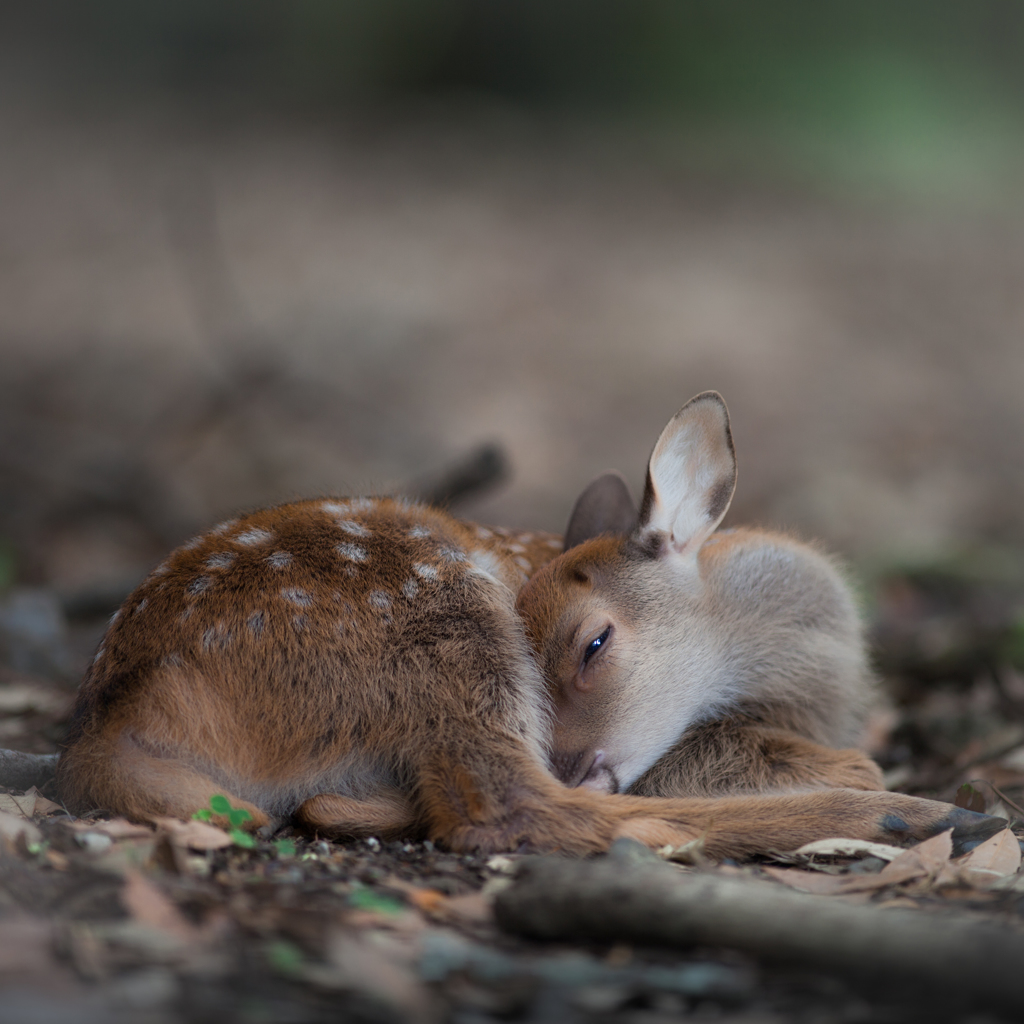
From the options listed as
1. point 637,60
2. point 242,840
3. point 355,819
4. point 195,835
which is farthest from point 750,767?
point 637,60

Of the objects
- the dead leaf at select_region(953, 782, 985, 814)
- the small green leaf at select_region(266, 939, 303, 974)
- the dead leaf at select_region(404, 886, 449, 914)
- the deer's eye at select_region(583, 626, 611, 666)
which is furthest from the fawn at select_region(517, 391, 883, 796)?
the small green leaf at select_region(266, 939, 303, 974)

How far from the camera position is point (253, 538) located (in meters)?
3.48

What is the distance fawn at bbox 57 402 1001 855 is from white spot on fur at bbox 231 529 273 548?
0.03 m

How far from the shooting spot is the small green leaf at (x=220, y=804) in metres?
2.90

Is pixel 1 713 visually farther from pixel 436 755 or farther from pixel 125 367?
pixel 125 367

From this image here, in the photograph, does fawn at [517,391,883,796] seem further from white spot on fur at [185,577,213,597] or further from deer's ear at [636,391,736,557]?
white spot on fur at [185,577,213,597]

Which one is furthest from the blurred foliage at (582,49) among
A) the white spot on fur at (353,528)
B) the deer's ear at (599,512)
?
the white spot on fur at (353,528)

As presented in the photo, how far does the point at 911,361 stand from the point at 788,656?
7.90 meters

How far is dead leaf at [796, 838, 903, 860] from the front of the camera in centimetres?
303

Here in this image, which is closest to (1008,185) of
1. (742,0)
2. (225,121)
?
(742,0)

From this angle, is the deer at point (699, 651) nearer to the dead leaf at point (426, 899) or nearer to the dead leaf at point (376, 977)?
the dead leaf at point (426, 899)

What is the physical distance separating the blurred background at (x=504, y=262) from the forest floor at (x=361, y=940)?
274cm

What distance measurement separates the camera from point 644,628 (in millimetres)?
3867

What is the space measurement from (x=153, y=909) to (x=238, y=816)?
2.32 ft
